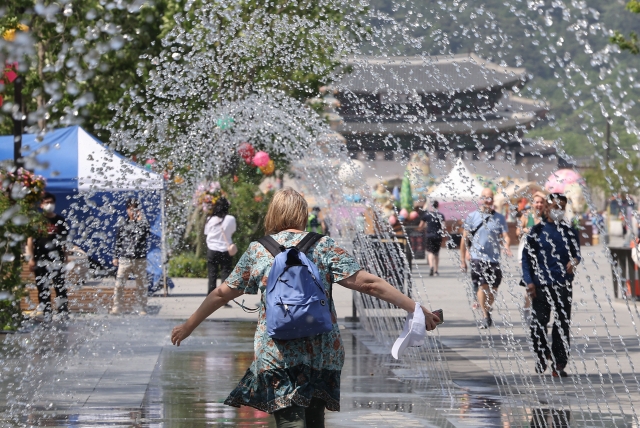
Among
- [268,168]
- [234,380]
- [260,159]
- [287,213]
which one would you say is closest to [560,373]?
[234,380]

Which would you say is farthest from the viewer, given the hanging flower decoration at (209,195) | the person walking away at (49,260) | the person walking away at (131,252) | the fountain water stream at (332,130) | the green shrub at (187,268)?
the green shrub at (187,268)

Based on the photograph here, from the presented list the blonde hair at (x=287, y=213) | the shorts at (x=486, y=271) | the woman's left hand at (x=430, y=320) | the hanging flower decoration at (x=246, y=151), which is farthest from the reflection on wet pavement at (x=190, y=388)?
the hanging flower decoration at (x=246, y=151)

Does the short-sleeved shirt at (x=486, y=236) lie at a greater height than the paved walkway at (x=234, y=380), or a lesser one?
greater

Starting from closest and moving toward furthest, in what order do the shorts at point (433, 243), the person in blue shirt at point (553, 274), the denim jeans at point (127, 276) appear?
1. the person in blue shirt at point (553, 274)
2. the denim jeans at point (127, 276)
3. the shorts at point (433, 243)

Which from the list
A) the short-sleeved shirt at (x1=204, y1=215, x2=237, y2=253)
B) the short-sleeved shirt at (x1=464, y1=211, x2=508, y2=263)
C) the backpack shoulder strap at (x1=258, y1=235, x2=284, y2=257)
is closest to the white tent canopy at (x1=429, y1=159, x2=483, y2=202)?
the short-sleeved shirt at (x1=464, y1=211, x2=508, y2=263)

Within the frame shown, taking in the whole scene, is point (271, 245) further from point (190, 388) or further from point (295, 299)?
point (190, 388)

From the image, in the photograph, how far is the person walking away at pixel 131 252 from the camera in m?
14.0

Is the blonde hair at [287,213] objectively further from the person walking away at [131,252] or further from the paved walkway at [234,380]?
the person walking away at [131,252]

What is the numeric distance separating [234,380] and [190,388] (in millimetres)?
499

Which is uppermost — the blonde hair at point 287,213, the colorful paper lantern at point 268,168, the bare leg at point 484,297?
the colorful paper lantern at point 268,168

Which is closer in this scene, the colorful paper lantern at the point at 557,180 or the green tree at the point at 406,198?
the colorful paper lantern at the point at 557,180

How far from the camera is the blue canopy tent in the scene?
1537 centimetres

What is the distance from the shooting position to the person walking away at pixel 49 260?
13271 millimetres

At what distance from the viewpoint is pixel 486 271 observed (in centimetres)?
1249
